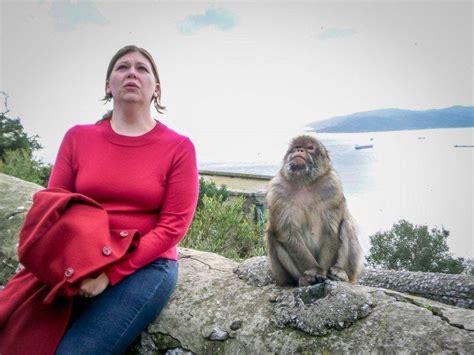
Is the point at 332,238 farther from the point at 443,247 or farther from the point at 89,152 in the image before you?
the point at 443,247

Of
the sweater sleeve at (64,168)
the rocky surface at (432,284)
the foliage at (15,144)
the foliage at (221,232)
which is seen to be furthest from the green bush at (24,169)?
the sweater sleeve at (64,168)

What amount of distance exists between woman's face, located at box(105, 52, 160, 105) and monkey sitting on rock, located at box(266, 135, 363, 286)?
42.0 inches

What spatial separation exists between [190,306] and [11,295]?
0.86 m

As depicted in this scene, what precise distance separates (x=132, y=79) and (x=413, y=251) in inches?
356

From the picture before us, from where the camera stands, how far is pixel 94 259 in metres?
1.97

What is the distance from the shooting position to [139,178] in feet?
7.45

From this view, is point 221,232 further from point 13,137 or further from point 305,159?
point 13,137

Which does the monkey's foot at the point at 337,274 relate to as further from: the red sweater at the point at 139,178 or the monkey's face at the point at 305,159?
the red sweater at the point at 139,178

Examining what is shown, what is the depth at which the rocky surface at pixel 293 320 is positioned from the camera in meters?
1.90

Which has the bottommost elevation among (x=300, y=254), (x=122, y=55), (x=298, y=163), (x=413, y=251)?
(x=413, y=251)

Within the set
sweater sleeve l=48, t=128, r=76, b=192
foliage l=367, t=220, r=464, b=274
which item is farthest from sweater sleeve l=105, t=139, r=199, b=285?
foliage l=367, t=220, r=464, b=274

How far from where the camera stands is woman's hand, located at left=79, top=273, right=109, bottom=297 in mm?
1994

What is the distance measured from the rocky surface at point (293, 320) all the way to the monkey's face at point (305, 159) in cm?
67

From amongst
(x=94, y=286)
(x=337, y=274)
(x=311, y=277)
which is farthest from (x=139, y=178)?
(x=337, y=274)
